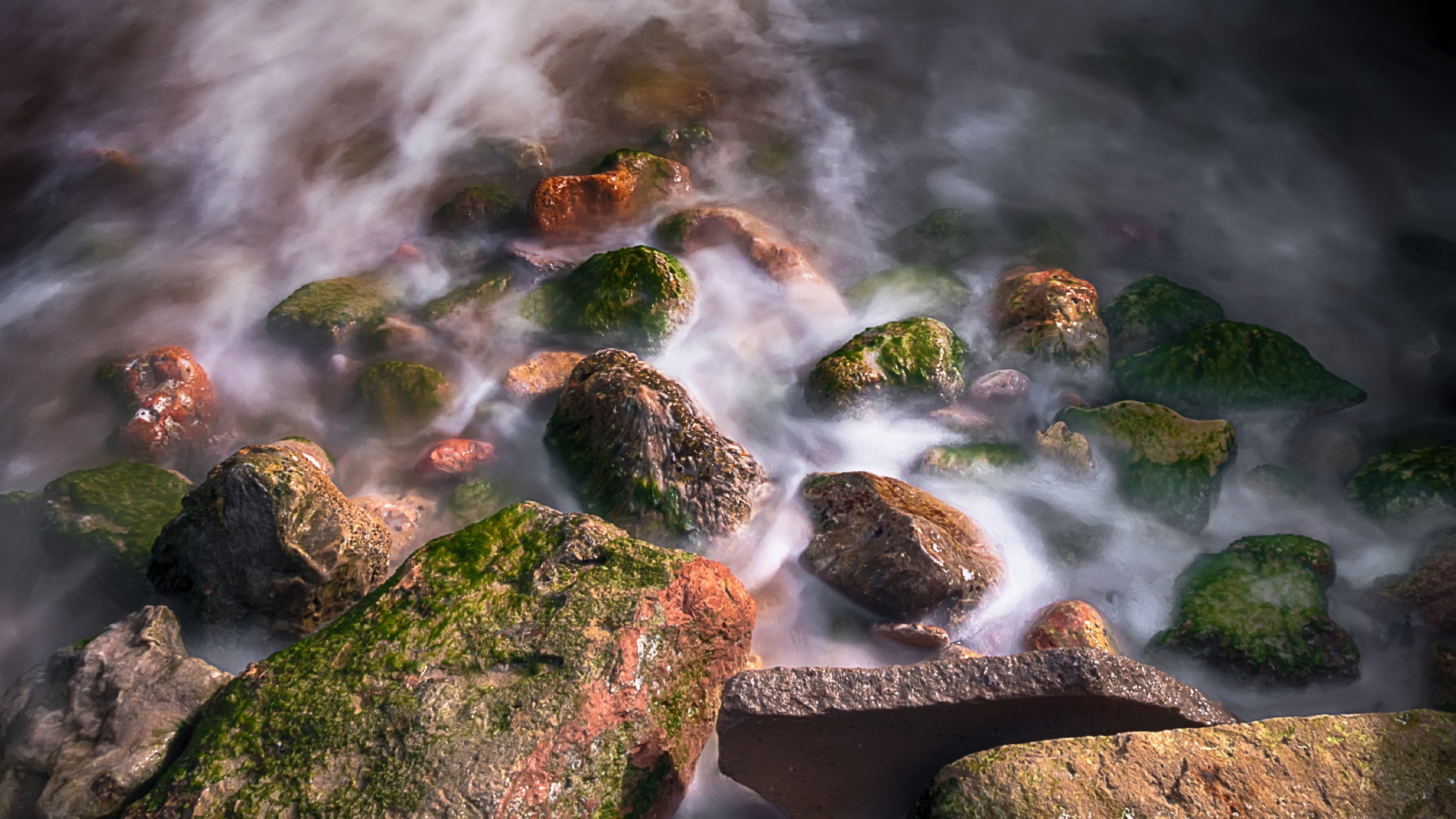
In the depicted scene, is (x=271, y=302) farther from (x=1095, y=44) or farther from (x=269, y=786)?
(x=1095, y=44)

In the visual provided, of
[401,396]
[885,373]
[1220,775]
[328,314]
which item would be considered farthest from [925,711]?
[328,314]

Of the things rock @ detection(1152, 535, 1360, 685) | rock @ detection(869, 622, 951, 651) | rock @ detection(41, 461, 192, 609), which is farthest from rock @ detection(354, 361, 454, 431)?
rock @ detection(1152, 535, 1360, 685)

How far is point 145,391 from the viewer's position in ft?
20.3

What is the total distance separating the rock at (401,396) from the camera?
20.1 ft

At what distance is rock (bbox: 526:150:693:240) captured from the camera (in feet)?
25.2

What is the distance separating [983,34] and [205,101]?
32.5 feet

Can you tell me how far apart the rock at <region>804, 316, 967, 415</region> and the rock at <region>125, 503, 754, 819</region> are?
2.30 meters

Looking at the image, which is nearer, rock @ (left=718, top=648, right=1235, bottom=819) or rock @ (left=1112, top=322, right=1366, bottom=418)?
rock @ (left=718, top=648, right=1235, bottom=819)

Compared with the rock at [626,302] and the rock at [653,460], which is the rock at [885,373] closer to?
the rock at [653,460]

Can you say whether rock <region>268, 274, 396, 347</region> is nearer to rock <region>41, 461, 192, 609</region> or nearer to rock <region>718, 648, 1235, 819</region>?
rock <region>41, 461, 192, 609</region>

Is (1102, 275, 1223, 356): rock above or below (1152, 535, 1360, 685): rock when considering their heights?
above

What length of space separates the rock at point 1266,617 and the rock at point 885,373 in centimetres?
208

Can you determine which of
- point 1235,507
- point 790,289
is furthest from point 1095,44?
point 1235,507

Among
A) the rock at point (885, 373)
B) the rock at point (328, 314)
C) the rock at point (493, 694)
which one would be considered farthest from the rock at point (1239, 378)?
the rock at point (328, 314)
